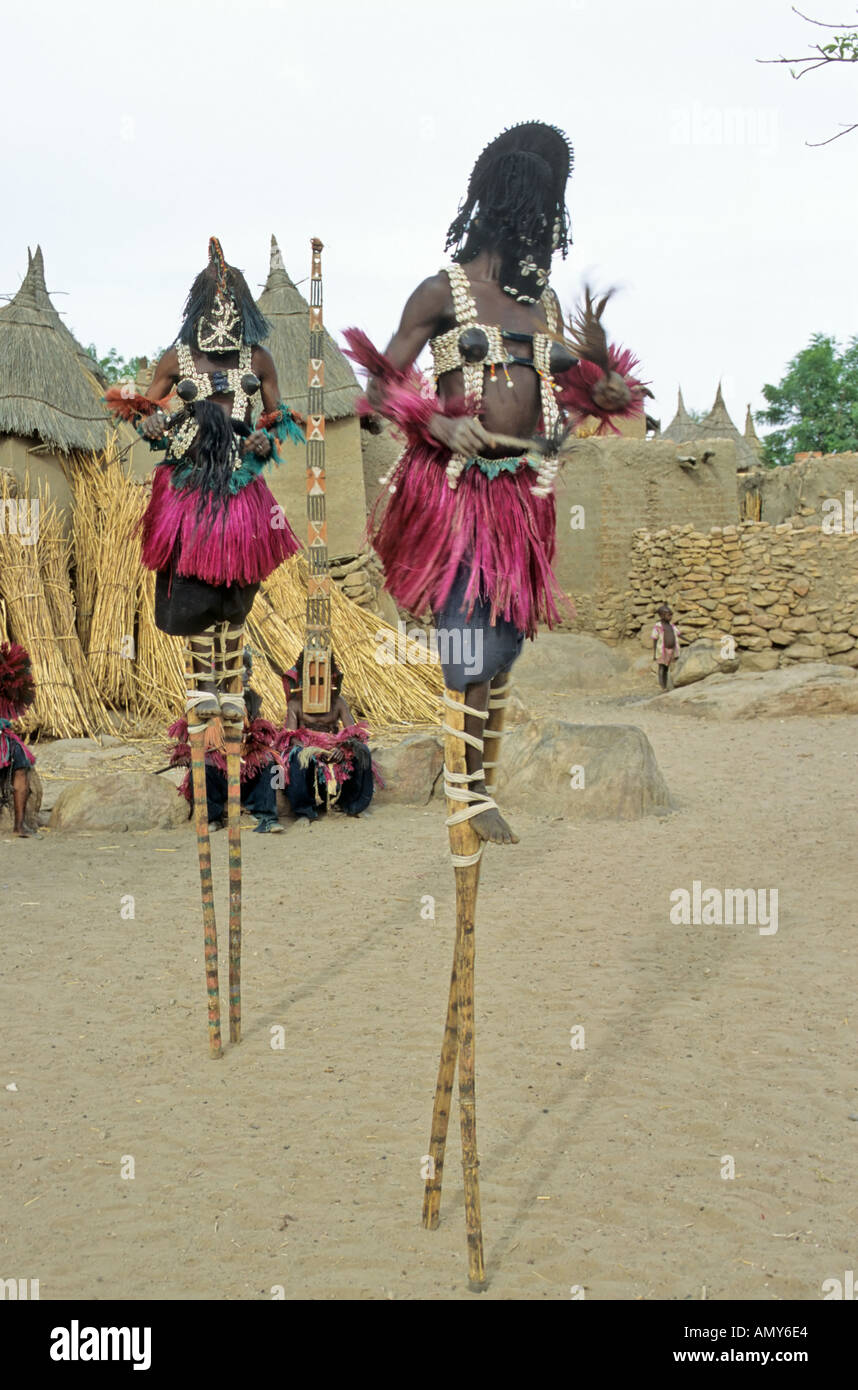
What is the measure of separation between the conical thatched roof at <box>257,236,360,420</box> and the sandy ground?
7.41 meters

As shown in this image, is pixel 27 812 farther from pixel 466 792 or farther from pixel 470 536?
pixel 470 536

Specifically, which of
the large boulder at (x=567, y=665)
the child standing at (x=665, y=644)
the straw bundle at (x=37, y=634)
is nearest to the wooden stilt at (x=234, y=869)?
the straw bundle at (x=37, y=634)

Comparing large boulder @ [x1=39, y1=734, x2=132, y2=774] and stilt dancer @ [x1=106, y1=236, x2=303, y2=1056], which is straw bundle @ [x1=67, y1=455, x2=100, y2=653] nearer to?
large boulder @ [x1=39, y1=734, x2=132, y2=774]

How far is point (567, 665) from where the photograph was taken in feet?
49.9

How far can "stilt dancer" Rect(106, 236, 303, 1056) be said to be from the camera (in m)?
3.46

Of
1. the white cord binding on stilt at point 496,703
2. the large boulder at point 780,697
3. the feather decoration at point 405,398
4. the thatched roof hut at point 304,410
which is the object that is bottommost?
the large boulder at point 780,697

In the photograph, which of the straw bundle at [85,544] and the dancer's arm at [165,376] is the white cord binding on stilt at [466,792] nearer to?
the dancer's arm at [165,376]

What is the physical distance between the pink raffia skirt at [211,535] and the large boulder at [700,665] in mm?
10387

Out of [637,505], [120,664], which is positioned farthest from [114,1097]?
[637,505]

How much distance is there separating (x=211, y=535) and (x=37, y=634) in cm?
660

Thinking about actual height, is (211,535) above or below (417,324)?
below

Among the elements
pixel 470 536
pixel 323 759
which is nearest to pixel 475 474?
pixel 470 536

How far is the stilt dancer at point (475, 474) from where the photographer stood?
7.95 feet

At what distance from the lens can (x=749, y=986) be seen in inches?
165
